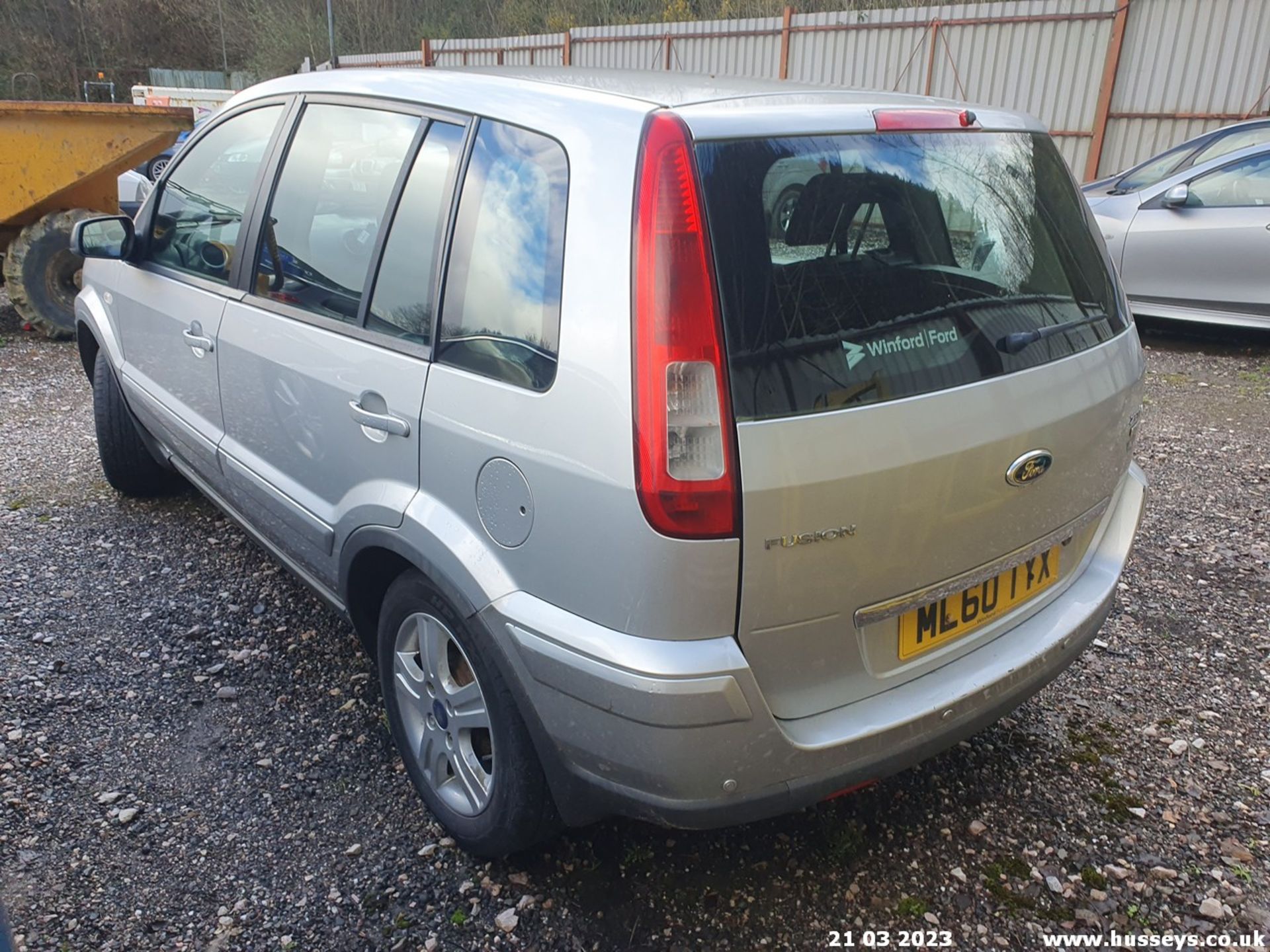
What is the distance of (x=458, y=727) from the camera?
2250 millimetres

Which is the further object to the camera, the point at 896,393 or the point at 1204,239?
the point at 1204,239

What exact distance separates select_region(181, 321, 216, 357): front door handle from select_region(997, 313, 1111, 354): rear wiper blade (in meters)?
2.33

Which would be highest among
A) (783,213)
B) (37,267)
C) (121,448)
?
(783,213)

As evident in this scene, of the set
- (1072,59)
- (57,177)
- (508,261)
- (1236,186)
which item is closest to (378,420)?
(508,261)

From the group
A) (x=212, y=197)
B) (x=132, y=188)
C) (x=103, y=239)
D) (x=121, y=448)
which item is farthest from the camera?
(x=132, y=188)

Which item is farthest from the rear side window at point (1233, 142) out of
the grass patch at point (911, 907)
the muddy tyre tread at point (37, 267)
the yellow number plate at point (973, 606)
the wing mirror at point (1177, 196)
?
the muddy tyre tread at point (37, 267)

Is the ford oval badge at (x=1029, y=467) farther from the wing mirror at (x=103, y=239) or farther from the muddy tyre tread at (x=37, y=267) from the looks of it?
the muddy tyre tread at (x=37, y=267)

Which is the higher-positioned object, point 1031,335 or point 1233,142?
point 1233,142

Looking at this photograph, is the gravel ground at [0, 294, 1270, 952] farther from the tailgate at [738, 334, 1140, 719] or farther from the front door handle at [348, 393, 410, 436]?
the front door handle at [348, 393, 410, 436]

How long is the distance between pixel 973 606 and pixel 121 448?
3.74m

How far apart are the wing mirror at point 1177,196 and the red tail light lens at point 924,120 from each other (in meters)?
5.94

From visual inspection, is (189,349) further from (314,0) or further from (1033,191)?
(314,0)

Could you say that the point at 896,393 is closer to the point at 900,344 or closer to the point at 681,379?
the point at 900,344

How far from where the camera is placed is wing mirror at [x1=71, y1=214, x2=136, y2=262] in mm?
3482
